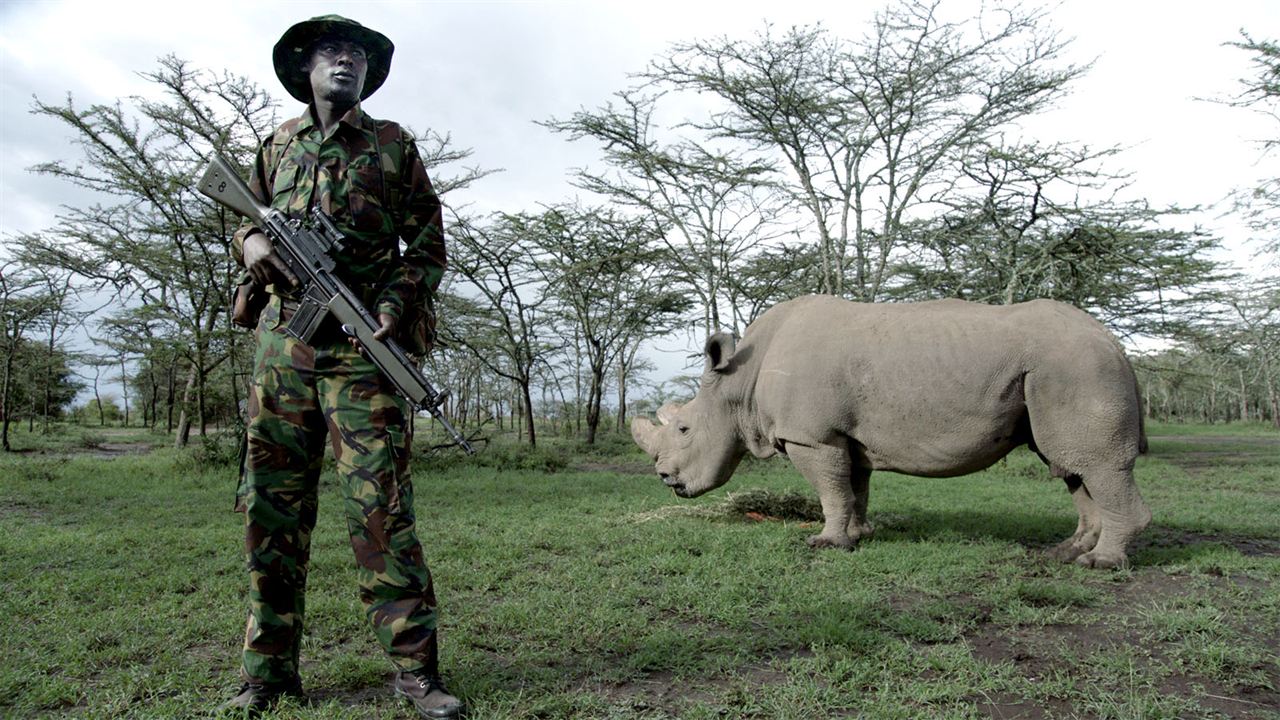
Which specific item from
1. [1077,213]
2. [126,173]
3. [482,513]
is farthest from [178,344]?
[1077,213]

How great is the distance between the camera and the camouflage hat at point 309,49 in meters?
3.22

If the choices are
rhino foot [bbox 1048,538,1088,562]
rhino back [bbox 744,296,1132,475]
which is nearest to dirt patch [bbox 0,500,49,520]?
rhino back [bbox 744,296,1132,475]

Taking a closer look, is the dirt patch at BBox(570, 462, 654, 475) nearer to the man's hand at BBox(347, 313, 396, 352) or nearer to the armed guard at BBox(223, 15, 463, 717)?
the armed guard at BBox(223, 15, 463, 717)

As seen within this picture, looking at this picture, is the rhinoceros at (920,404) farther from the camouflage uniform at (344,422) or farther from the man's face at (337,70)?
the man's face at (337,70)

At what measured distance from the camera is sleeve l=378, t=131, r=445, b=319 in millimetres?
A: 3215

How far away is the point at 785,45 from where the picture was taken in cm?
1441

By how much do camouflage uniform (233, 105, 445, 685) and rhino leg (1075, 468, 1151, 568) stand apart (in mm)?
4215

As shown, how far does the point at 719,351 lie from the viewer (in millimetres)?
6574

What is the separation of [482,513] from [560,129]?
11.3 m

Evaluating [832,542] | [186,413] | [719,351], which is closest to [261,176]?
[719,351]

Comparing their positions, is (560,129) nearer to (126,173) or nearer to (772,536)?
(126,173)

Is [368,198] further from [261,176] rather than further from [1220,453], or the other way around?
[1220,453]

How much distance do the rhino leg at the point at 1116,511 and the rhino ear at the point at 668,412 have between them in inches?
118

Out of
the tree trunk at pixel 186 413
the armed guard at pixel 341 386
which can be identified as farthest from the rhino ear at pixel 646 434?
the tree trunk at pixel 186 413
